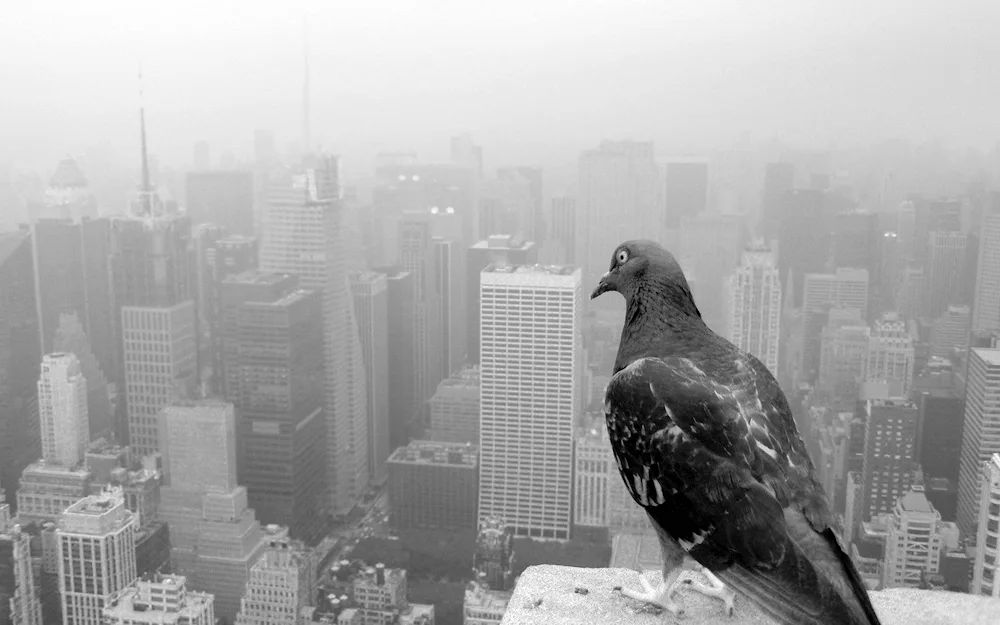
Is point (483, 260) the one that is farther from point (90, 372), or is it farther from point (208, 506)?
point (90, 372)

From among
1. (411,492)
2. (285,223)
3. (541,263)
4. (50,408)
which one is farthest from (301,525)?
(285,223)

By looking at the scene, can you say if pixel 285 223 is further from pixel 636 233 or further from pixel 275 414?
pixel 636 233

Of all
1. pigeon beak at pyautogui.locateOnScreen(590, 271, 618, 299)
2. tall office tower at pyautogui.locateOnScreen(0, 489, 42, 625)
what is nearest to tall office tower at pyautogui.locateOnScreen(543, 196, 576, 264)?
tall office tower at pyautogui.locateOnScreen(0, 489, 42, 625)

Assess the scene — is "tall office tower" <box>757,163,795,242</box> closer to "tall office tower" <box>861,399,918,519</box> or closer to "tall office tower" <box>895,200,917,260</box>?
"tall office tower" <box>895,200,917,260</box>

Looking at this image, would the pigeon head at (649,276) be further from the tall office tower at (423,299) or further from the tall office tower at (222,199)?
the tall office tower at (222,199)

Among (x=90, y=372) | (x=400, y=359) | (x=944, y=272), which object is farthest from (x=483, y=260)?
(x=944, y=272)

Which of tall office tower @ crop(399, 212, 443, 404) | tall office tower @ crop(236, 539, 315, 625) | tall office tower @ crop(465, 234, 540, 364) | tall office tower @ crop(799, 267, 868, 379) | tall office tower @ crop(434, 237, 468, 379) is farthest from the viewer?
tall office tower @ crop(399, 212, 443, 404)
